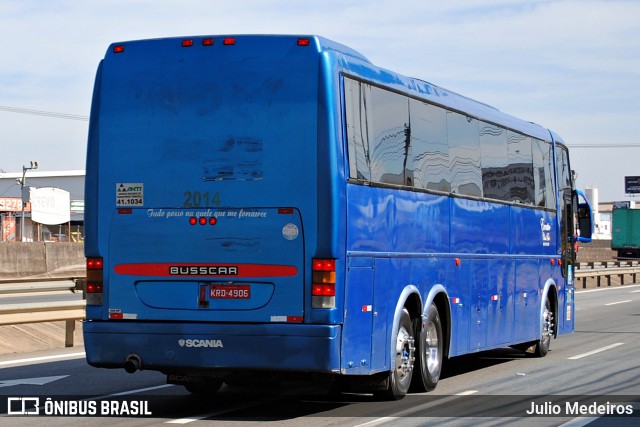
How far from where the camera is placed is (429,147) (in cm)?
1320

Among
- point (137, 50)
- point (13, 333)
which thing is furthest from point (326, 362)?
point (13, 333)

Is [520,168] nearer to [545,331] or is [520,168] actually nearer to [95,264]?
[545,331]

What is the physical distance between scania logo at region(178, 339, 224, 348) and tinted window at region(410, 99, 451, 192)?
3.20 m

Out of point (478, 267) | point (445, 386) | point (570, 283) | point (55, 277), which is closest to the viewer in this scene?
point (445, 386)

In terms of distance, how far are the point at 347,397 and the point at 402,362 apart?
35.0 inches

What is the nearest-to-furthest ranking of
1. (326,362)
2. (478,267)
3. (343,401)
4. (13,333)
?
(326,362) → (343,401) → (478,267) → (13,333)

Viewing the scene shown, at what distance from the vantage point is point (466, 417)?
36.2 feet

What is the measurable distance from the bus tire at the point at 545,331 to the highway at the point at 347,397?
1.45ft

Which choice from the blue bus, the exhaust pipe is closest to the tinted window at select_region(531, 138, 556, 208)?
the blue bus

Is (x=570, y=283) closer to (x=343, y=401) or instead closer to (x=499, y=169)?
(x=499, y=169)

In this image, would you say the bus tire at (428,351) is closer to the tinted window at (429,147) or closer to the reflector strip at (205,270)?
the tinted window at (429,147)

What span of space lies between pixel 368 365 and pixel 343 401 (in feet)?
4.65

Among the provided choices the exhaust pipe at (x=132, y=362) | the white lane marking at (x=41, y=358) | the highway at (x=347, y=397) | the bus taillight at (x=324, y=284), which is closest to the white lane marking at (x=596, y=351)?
the highway at (x=347, y=397)

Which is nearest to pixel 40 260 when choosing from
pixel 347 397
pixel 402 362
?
pixel 347 397
